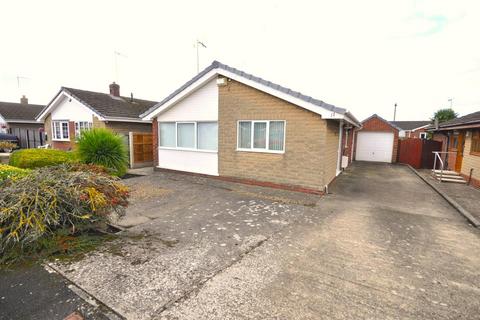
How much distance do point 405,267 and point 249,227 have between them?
2.84 m

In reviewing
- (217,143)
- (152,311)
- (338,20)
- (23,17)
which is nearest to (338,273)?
(152,311)

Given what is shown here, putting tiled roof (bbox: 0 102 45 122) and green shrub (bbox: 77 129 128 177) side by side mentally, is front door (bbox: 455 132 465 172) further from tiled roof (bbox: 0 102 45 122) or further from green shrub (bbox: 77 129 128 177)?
tiled roof (bbox: 0 102 45 122)

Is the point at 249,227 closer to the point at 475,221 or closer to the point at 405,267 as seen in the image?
the point at 405,267

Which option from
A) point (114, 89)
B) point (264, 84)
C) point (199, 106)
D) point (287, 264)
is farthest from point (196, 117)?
point (114, 89)

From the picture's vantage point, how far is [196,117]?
10.5 meters

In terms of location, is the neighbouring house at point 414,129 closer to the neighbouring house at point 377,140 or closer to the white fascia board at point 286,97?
the neighbouring house at point 377,140

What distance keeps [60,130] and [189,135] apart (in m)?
12.5

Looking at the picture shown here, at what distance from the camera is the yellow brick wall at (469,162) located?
9.67 meters

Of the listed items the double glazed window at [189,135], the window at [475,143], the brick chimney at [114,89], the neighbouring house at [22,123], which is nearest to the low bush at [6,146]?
the neighbouring house at [22,123]

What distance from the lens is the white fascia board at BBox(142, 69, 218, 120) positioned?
9709 mm

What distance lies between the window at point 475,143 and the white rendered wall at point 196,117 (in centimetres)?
1113

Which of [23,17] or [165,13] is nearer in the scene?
[23,17]

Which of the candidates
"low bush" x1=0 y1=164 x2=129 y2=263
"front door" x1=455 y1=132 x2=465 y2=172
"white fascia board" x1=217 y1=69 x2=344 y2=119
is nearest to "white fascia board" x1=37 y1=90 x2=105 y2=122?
"white fascia board" x1=217 y1=69 x2=344 y2=119

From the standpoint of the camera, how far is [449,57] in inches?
445
